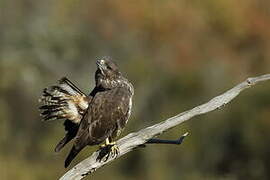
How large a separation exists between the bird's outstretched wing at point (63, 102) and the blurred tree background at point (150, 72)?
9038mm

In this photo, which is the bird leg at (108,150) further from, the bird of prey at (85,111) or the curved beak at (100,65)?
the curved beak at (100,65)

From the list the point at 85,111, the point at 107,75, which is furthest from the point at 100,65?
the point at 85,111

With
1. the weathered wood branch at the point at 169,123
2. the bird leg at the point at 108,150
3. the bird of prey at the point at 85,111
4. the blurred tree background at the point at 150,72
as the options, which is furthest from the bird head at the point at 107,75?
the blurred tree background at the point at 150,72

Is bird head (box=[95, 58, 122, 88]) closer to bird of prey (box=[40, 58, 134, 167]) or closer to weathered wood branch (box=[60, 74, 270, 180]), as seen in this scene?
bird of prey (box=[40, 58, 134, 167])

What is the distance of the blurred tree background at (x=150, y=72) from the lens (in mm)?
21609

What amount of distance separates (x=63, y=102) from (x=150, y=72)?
19.9 metres

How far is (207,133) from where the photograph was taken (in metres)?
22.4

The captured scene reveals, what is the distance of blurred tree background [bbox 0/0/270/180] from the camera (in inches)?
851

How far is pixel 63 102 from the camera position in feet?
33.8

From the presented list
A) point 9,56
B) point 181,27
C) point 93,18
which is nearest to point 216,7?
point 181,27

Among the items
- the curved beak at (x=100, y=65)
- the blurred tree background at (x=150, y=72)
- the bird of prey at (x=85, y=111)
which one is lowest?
the blurred tree background at (x=150, y=72)

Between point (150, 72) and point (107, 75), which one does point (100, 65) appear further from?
point (150, 72)

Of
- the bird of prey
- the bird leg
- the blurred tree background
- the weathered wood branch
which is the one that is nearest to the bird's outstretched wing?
the bird of prey

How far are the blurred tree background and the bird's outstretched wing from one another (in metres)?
9.04
